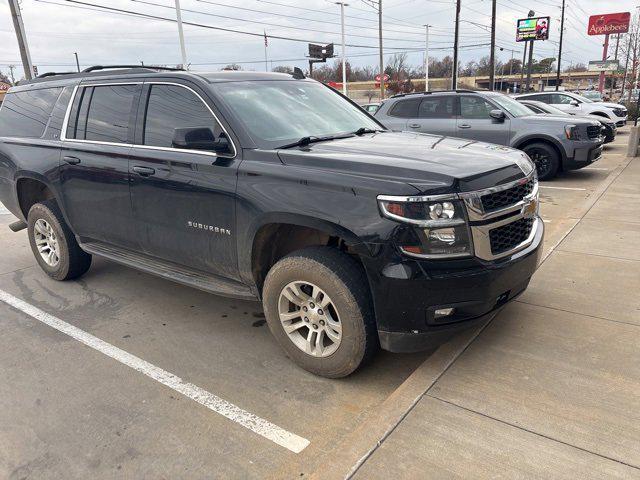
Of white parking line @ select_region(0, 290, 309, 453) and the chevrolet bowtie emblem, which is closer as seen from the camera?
white parking line @ select_region(0, 290, 309, 453)

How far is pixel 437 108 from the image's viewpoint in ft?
35.5

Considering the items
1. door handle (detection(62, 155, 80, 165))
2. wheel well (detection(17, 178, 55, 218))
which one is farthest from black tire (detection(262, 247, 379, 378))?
wheel well (detection(17, 178, 55, 218))

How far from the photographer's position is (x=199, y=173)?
365 cm

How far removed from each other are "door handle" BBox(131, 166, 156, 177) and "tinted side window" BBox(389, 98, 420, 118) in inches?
317

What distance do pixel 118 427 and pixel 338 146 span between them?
2.24 m

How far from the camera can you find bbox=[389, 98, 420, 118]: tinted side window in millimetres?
11031

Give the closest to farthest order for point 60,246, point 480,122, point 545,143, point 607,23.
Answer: point 60,246 → point 545,143 → point 480,122 → point 607,23

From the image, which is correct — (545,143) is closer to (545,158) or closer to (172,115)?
(545,158)

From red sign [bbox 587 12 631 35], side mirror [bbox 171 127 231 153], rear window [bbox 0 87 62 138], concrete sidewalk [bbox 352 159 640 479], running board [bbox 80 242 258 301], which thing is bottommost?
concrete sidewalk [bbox 352 159 640 479]

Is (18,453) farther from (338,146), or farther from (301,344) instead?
(338,146)

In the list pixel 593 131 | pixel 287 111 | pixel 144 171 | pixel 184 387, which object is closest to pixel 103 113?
pixel 144 171

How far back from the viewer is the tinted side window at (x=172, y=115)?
371cm

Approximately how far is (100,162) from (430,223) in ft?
9.84

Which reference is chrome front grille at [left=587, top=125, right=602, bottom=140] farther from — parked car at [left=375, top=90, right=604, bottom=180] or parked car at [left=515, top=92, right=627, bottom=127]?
parked car at [left=515, top=92, right=627, bottom=127]
